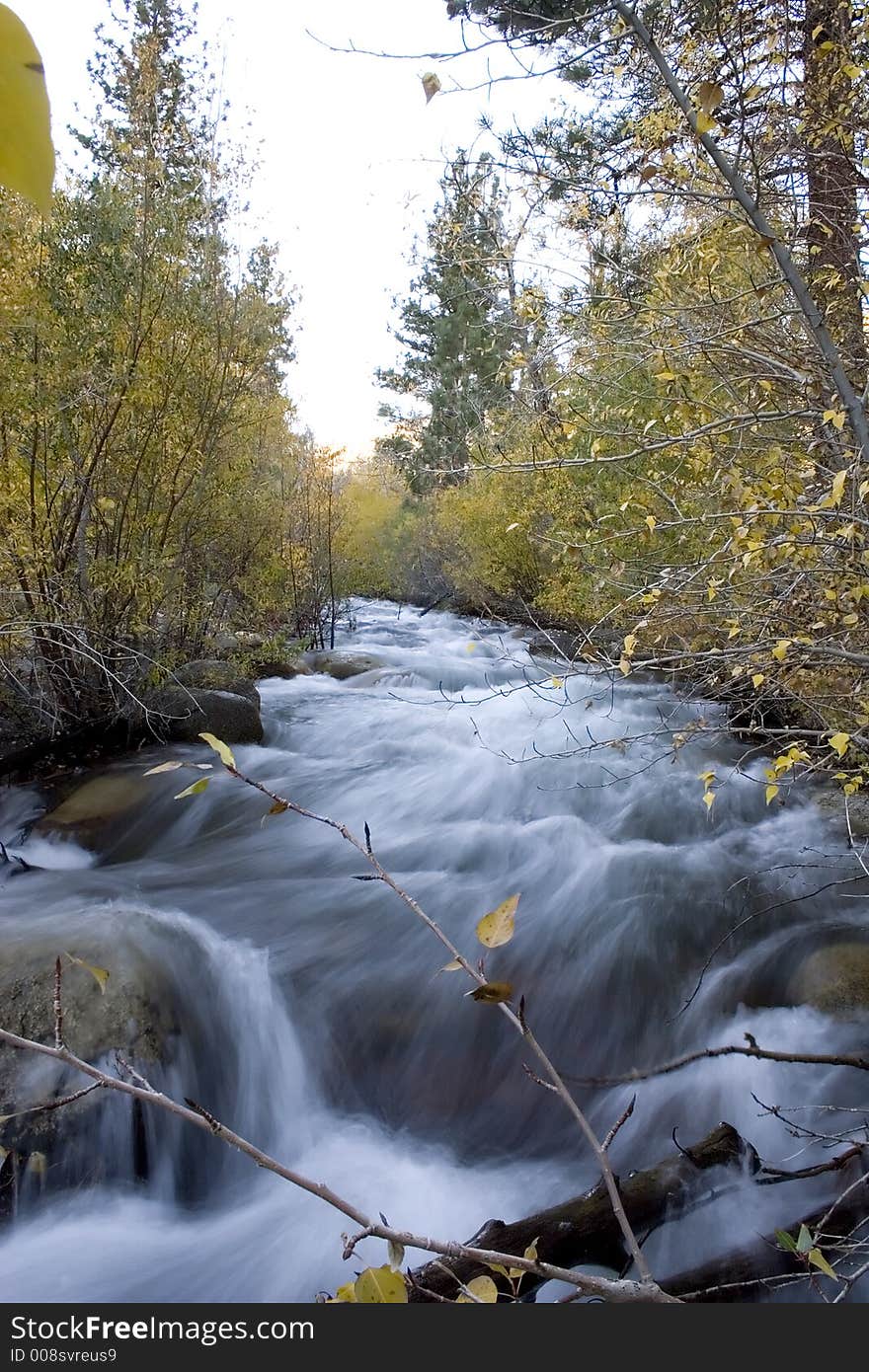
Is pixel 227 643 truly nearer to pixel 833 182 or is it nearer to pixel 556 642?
pixel 556 642

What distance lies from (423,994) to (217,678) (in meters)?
4.99

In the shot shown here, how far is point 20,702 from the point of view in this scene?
6.48m

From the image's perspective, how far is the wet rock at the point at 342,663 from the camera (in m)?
11.7

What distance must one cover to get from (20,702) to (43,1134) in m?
4.18

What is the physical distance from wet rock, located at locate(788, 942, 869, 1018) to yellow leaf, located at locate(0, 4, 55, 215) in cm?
422

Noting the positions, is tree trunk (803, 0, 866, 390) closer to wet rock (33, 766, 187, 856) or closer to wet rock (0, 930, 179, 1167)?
wet rock (0, 930, 179, 1167)

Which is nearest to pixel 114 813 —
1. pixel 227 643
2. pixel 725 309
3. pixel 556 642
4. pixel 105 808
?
pixel 105 808

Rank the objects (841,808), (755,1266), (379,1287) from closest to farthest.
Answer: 1. (379,1287)
2. (755,1266)
3. (841,808)

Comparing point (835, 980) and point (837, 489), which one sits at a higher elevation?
point (837, 489)

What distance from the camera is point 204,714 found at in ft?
25.2

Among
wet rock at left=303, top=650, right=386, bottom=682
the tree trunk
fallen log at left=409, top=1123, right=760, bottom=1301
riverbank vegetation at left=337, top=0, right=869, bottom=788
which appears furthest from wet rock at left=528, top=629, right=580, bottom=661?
fallen log at left=409, top=1123, right=760, bottom=1301

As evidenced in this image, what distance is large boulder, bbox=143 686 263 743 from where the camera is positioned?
7.29 metres

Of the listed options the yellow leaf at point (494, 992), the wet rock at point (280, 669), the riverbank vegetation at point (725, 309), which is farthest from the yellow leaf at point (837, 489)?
the wet rock at point (280, 669)

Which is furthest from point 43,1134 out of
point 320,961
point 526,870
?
point 526,870
